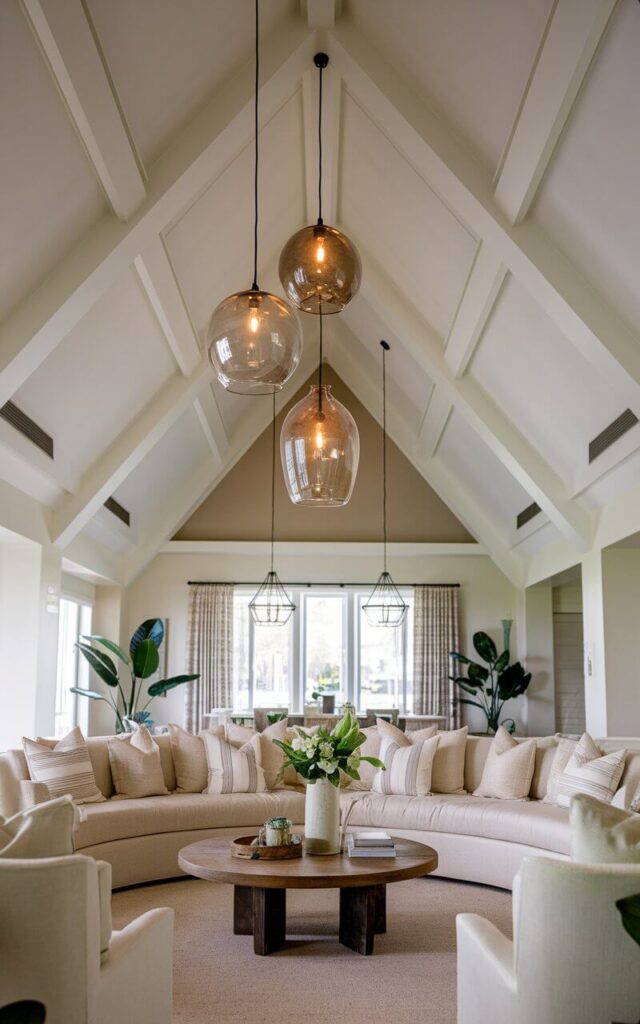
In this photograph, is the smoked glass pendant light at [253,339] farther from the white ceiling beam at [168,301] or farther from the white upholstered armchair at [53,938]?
the white ceiling beam at [168,301]

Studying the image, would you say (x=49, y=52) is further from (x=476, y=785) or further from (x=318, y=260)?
(x=476, y=785)

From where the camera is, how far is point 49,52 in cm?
407

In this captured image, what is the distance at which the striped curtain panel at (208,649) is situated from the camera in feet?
35.8

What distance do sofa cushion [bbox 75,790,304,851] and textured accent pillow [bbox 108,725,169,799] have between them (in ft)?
0.26

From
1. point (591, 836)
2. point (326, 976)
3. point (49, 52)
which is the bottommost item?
point (326, 976)

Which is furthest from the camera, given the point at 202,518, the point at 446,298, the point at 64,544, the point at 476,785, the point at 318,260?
the point at 202,518

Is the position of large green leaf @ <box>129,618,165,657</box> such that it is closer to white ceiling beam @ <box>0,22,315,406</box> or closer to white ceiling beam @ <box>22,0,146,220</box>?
white ceiling beam @ <box>0,22,315,406</box>

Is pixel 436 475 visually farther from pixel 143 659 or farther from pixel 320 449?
pixel 320 449

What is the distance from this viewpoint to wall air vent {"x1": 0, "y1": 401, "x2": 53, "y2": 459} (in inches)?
235

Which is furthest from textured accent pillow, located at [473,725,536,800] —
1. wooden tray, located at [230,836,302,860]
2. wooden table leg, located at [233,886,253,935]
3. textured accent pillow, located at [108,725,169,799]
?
textured accent pillow, located at [108,725,169,799]

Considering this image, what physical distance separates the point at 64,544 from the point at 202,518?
3469 mm

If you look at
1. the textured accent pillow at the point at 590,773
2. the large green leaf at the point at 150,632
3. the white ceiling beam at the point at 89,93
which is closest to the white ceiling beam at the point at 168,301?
the white ceiling beam at the point at 89,93

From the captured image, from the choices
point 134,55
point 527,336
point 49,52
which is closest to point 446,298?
point 527,336

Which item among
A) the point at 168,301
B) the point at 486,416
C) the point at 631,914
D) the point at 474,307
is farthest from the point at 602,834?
the point at 486,416
